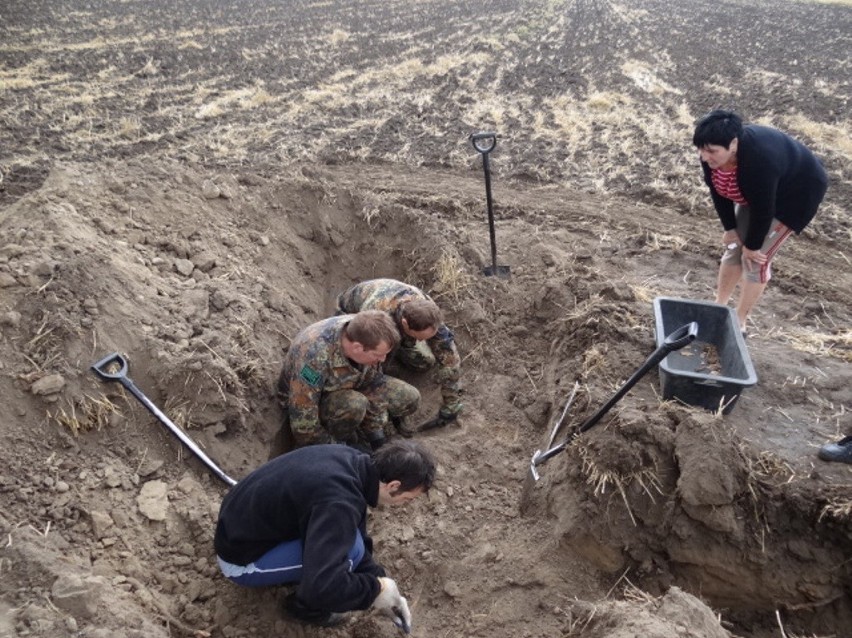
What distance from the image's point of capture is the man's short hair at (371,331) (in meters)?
3.54

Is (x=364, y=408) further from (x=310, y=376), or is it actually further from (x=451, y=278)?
(x=451, y=278)

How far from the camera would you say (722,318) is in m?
4.35

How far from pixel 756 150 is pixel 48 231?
178 inches

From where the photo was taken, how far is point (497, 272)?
575 cm

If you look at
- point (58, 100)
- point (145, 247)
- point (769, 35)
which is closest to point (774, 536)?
point (145, 247)

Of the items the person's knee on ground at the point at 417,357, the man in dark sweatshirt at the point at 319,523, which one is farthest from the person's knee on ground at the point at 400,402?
the man in dark sweatshirt at the point at 319,523

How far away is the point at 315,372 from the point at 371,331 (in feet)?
1.98

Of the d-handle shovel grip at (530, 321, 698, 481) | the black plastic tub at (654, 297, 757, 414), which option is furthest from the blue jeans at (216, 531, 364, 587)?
the black plastic tub at (654, 297, 757, 414)

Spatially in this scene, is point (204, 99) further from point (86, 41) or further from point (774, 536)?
point (774, 536)

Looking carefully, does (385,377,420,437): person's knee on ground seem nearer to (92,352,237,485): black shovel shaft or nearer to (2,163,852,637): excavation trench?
(2,163,852,637): excavation trench

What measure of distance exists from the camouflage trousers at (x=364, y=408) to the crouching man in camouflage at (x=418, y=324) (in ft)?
0.73

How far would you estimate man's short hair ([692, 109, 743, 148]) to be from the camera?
367cm

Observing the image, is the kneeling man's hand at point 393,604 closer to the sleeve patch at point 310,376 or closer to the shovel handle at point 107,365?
the sleeve patch at point 310,376

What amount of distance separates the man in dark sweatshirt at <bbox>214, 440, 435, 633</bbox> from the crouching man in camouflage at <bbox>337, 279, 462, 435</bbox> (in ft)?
4.18
